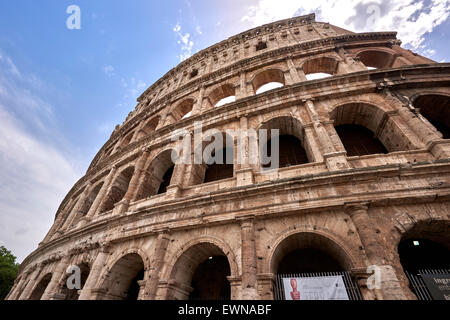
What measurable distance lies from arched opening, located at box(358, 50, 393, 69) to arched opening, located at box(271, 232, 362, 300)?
10929 mm

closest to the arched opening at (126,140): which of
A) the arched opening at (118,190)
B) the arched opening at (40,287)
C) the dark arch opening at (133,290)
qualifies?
the arched opening at (118,190)

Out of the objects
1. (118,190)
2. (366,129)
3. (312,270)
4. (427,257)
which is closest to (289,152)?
(366,129)

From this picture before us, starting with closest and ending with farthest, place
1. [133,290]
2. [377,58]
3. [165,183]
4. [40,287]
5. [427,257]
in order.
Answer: [427,257] → [133,290] → [40,287] → [165,183] → [377,58]

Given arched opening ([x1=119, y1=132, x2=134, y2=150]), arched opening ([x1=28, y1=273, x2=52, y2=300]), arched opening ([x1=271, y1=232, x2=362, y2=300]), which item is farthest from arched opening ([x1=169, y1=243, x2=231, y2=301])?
arched opening ([x1=119, y1=132, x2=134, y2=150])

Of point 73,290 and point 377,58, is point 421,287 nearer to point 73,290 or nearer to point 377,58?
point 73,290

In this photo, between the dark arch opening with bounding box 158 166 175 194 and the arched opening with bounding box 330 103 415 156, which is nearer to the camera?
the arched opening with bounding box 330 103 415 156

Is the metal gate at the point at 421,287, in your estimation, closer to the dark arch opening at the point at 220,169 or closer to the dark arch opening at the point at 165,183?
the dark arch opening at the point at 220,169

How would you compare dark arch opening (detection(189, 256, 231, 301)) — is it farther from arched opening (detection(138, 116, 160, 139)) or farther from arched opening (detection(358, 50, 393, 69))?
arched opening (detection(358, 50, 393, 69))

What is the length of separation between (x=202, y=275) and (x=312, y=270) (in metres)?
3.79

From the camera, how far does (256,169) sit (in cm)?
654

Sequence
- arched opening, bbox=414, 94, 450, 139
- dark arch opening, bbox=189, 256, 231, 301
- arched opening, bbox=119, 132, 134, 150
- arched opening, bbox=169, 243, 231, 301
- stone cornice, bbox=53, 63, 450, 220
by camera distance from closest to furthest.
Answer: arched opening, bbox=169, 243, 231, 301
dark arch opening, bbox=189, 256, 231, 301
arched opening, bbox=414, 94, 450, 139
stone cornice, bbox=53, 63, 450, 220
arched opening, bbox=119, 132, 134, 150

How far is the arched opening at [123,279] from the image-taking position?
6.30 metres

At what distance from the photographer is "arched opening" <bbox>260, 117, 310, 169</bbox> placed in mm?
7594

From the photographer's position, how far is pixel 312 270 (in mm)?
5672
